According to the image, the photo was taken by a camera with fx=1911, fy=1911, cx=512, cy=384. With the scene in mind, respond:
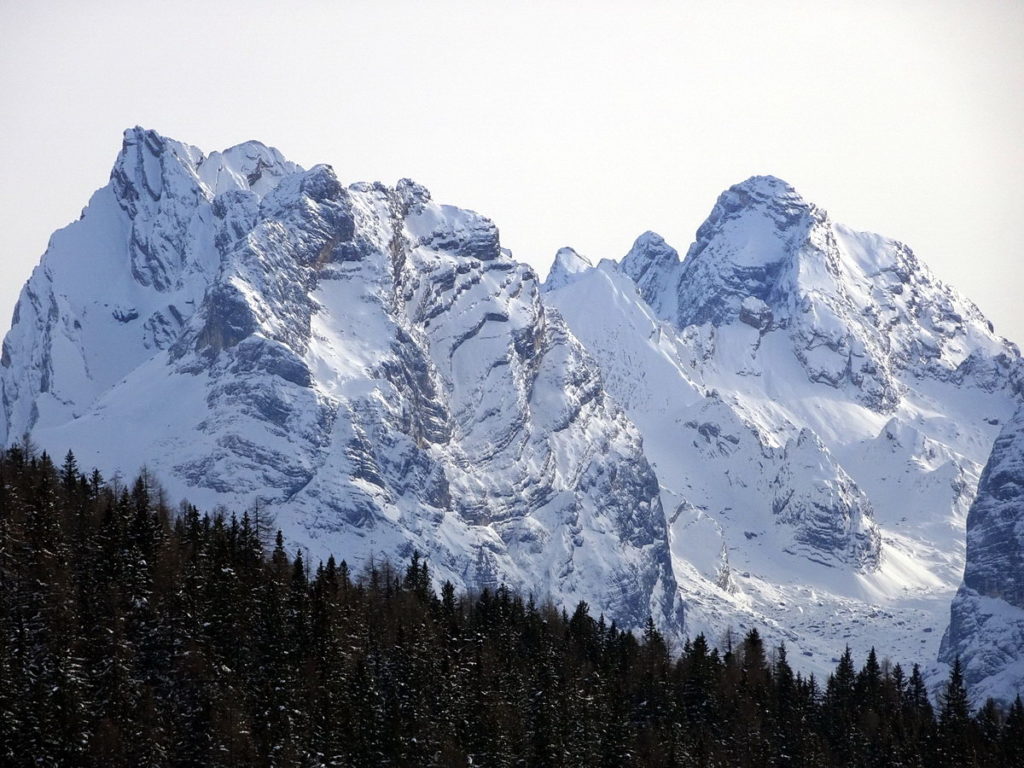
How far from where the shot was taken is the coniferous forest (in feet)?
421

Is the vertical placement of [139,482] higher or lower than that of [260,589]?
higher

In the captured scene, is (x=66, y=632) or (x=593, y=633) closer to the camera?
(x=66, y=632)

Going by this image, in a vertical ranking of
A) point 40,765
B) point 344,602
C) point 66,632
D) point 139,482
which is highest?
point 139,482

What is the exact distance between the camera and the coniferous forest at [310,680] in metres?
128

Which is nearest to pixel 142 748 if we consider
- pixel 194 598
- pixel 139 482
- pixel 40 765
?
pixel 40 765

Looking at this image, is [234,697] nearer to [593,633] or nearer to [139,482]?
[139,482]

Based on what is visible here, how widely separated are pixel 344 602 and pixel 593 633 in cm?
3686

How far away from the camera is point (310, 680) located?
14275 centimetres

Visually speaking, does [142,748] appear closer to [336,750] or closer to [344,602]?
[336,750]

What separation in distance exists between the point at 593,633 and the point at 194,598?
63.9 metres

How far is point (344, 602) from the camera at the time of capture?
556ft

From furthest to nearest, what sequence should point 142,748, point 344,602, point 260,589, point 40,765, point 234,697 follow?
point 344,602 < point 260,589 < point 234,697 < point 142,748 < point 40,765

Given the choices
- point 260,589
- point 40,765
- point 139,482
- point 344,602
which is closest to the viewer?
point 40,765

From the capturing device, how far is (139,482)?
187500 mm
